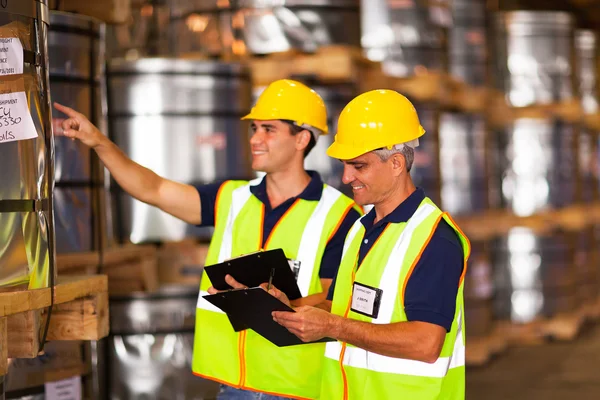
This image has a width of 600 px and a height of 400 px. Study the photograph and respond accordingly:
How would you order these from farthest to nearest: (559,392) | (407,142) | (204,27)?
(559,392) < (204,27) < (407,142)

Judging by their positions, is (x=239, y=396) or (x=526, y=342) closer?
(x=239, y=396)

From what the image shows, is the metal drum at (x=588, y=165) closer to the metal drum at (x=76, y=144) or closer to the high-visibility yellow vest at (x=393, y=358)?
the metal drum at (x=76, y=144)

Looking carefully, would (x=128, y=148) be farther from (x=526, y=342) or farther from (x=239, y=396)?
(x=526, y=342)

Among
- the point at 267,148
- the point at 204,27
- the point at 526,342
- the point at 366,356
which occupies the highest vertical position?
the point at 204,27

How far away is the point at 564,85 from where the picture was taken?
971 cm

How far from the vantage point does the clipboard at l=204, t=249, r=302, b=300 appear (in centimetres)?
302

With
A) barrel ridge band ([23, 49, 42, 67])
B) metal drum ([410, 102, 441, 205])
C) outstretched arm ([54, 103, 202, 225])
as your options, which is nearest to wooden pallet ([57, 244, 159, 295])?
outstretched arm ([54, 103, 202, 225])

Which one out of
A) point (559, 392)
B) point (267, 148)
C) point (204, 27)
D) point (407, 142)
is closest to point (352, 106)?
point (407, 142)

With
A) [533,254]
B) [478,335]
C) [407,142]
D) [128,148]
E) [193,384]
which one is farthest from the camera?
[533,254]

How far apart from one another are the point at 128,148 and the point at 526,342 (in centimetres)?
542

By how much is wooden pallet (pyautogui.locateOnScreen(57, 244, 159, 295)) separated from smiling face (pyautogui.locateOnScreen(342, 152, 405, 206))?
6.14 ft

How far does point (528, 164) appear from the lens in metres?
9.47

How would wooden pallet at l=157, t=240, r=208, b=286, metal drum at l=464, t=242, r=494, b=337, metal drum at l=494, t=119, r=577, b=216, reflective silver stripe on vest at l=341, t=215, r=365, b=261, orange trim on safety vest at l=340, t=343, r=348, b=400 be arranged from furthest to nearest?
1. metal drum at l=494, t=119, r=577, b=216
2. metal drum at l=464, t=242, r=494, b=337
3. wooden pallet at l=157, t=240, r=208, b=286
4. reflective silver stripe on vest at l=341, t=215, r=365, b=261
5. orange trim on safety vest at l=340, t=343, r=348, b=400

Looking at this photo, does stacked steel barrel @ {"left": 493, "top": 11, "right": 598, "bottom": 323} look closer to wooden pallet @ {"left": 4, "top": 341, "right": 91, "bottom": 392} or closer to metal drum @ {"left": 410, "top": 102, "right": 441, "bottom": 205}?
metal drum @ {"left": 410, "top": 102, "right": 441, "bottom": 205}
